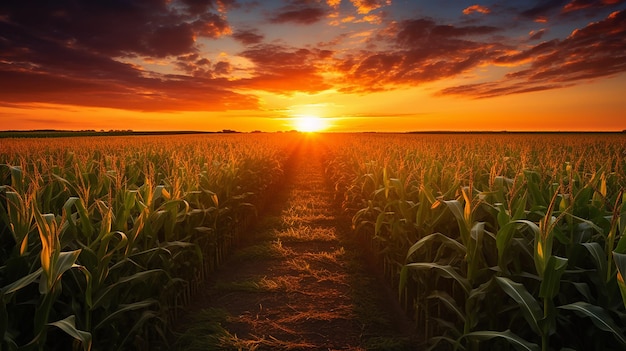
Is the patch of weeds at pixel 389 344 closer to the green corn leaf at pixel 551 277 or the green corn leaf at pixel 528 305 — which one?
the green corn leaf at pixel 528 305

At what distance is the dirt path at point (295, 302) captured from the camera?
471 centimetres

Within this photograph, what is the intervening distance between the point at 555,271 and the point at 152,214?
13.2ft

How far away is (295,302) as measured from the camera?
5820 mm

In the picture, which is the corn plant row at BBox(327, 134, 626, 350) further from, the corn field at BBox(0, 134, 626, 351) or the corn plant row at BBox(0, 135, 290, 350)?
the corn plant row at BBox(0, 135, 290, 350)

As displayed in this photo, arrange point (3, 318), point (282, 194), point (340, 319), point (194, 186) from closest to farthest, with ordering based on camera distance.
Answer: point (3, 318)
point (340, 319)
point (194, 186)
point (282, 194)

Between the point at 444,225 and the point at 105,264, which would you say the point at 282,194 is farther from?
the point at 105,264

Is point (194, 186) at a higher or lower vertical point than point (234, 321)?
higher

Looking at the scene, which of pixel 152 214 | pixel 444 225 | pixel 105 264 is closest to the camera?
pixel 105 264

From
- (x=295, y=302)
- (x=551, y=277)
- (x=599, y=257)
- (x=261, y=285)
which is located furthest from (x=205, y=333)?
(x=599, y=257)

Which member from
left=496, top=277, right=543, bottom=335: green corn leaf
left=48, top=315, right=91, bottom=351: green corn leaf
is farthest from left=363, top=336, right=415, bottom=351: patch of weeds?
left=48, top=315, right=91, bottom=351: green corn leaf

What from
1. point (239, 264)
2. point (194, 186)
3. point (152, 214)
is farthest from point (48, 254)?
point (239, 264)

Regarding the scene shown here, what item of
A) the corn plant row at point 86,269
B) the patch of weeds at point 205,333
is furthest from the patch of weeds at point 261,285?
the patch of weeds at point 205,333

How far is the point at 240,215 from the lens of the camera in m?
9.74

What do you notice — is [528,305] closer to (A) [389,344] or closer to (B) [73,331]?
(A) [389,344]
